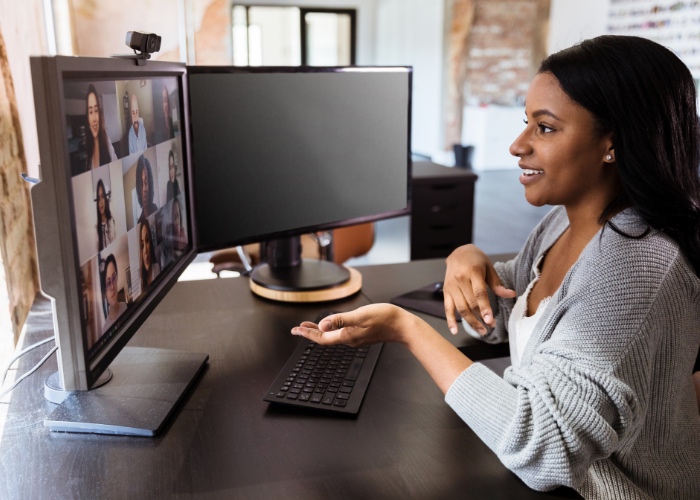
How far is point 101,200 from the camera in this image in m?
0.82

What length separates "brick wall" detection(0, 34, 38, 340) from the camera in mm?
1337

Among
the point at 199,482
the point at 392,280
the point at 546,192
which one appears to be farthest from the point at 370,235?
the point at 199,482

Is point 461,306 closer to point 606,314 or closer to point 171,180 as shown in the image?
point 606,314

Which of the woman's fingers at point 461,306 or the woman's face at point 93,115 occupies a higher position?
the woman's face at point 93,115

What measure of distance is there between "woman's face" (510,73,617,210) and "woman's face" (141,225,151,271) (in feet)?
1.96

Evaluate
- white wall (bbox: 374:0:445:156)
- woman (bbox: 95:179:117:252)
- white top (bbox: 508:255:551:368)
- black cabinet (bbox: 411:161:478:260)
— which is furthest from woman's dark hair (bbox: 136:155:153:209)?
white wall (bbox: 374:0:445:156)

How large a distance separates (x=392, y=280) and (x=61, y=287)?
98cm

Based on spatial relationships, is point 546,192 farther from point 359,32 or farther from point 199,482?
point 359,32

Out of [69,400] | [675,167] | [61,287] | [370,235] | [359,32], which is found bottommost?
[370,235]

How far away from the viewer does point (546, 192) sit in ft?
3.39

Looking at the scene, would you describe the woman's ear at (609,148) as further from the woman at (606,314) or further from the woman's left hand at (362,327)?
the woman's left hand at (362,327)

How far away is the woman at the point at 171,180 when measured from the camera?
112cm

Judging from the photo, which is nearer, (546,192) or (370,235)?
(546,192)

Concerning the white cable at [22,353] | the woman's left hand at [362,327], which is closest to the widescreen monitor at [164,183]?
the white cable at [22,353]
